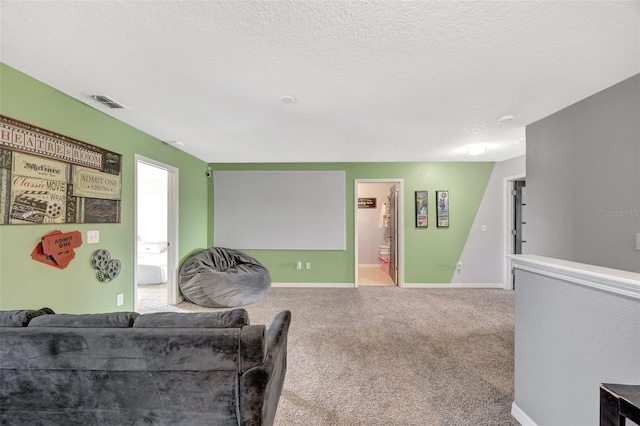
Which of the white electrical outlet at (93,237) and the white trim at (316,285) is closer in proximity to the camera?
the white electrical outlet at (93,237)

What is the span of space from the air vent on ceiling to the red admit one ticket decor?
3.97ft

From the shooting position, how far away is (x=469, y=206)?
4523 millimetres

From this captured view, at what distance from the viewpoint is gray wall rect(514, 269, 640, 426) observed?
3.63 ft

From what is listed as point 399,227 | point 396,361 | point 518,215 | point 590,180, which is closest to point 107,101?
point 396,361

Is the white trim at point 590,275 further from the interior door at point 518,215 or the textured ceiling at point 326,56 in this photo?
the interior door at point 518,215

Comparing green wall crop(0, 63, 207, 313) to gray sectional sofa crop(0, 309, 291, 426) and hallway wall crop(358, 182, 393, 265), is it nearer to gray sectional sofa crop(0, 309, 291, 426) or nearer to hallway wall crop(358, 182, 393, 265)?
gray sectional sofa crop(0, 309, 291, 426)

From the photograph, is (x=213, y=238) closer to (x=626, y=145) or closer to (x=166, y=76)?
(x=166, y=76)

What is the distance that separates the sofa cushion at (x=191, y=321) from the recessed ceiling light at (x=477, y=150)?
152 inches

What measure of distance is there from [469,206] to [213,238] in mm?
5030

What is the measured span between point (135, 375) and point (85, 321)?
1.28 feet

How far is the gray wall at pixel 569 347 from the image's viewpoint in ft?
3.63

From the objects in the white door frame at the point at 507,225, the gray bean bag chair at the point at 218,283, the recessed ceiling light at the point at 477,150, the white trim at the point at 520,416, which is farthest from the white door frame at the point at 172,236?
the white door frame at the point at 507,225

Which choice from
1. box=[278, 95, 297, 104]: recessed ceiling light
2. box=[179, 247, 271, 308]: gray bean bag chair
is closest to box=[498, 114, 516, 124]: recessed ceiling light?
box=[278, 95, 297, 104]: recessed ceiling light

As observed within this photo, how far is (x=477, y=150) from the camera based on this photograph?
11.8 ft
